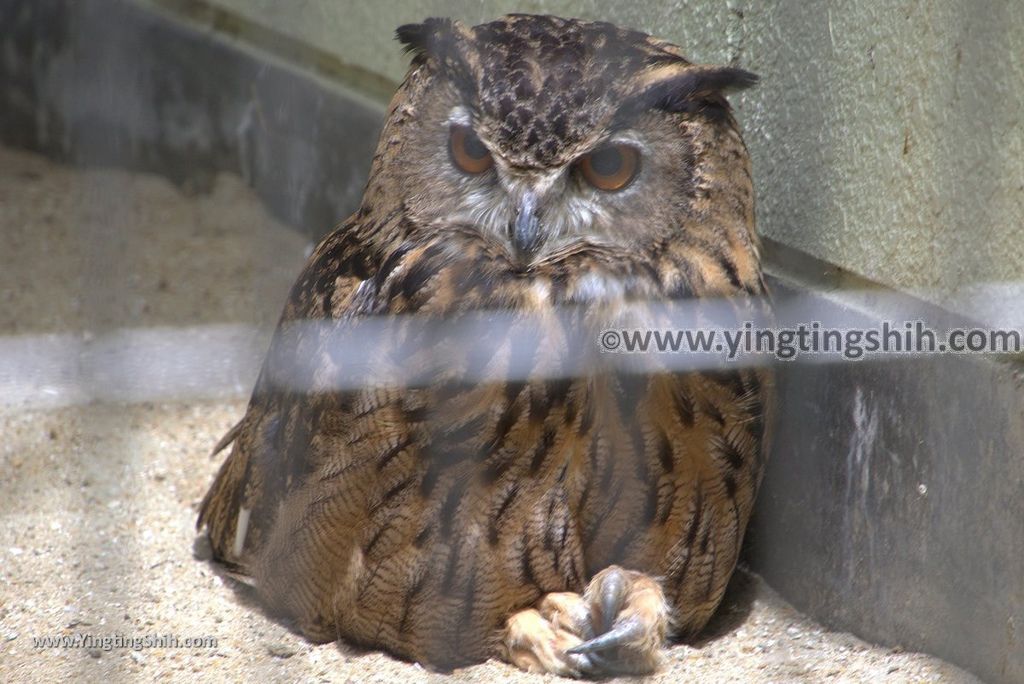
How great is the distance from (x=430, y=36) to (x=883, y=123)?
0.71 metres

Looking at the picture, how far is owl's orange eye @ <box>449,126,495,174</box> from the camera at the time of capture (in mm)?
1836

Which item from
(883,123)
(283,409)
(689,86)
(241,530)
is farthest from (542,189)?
(241,530)

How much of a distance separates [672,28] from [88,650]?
146 centimetres

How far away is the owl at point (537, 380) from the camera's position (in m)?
1.80

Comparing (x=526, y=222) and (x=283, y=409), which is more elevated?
(x=526, y=222)

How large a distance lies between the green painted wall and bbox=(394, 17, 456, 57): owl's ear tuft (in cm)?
11

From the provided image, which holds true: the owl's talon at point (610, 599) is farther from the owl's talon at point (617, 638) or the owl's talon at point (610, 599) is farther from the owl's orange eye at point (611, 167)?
the owl's orange eye at point (611, 167)

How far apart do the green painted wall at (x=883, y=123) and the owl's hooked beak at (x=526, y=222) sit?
1.45ft

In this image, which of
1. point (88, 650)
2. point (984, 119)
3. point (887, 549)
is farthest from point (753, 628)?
point (88, 650)

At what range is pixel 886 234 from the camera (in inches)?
69.6

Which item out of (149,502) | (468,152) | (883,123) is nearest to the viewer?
(883,123)

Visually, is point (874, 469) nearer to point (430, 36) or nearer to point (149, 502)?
point (430, 36)

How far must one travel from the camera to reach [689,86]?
5.91ft

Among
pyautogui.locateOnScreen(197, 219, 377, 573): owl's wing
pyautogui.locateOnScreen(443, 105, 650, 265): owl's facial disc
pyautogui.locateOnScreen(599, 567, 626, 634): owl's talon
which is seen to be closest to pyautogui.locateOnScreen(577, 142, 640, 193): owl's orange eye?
pyautogui.locateOnScreen(443, 105, 650, 265): owl's facial disc
